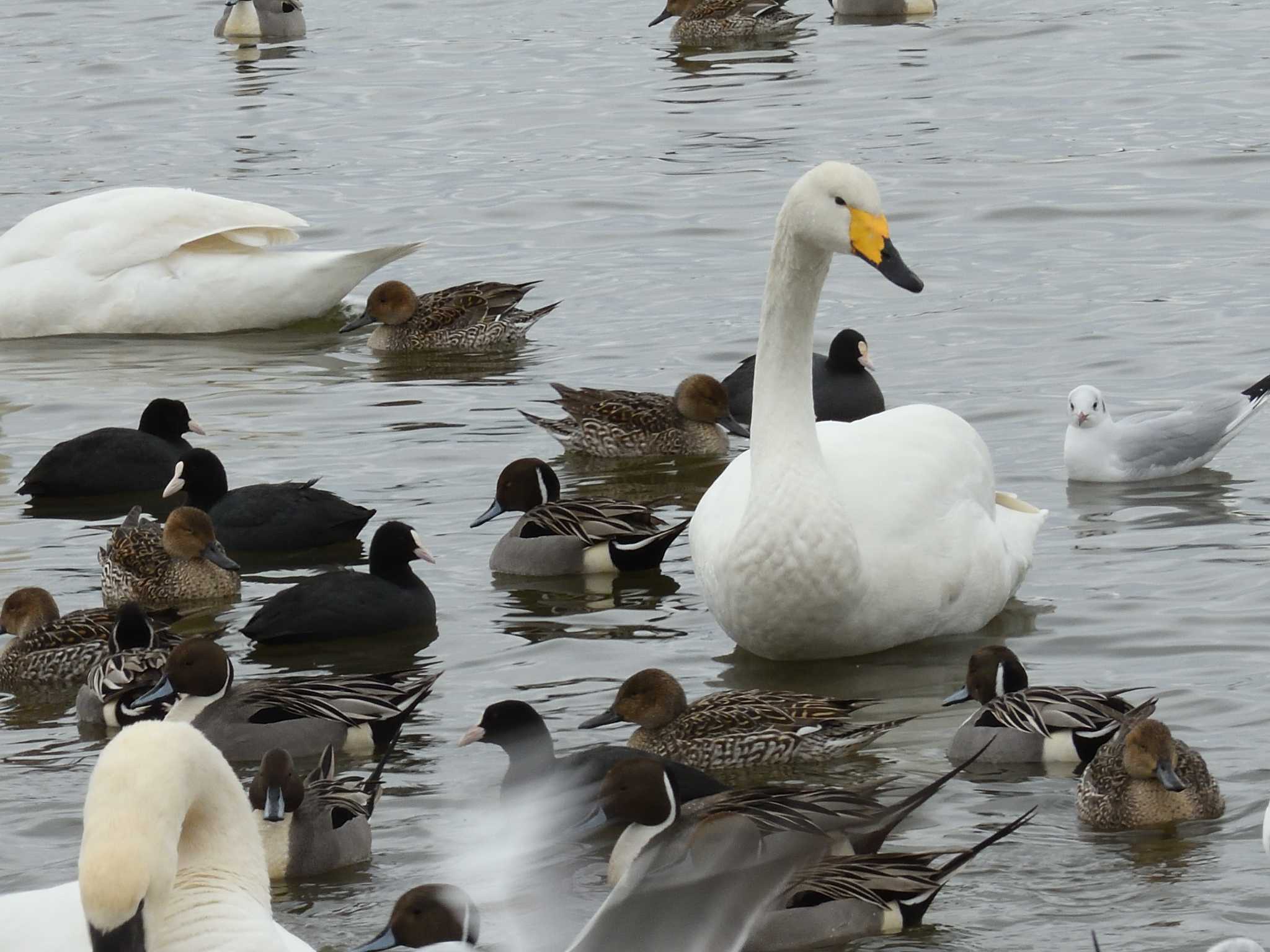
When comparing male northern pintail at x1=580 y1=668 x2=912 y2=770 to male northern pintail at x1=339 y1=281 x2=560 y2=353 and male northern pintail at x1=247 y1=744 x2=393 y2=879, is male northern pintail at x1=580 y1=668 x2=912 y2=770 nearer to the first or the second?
male northern pintail at x1=247 y1=744 x2=393 y2=879

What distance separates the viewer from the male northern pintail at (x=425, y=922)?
20.5 ft

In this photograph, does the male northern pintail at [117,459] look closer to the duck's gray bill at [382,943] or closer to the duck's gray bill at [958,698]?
the duck's gray bill at [958,698]

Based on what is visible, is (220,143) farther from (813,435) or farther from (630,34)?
(813,435)

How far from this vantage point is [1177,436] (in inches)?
431

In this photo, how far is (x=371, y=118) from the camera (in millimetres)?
21531

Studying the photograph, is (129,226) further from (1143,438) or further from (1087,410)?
(1143,438)

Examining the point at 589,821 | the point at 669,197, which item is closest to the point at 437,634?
the point at 589,821

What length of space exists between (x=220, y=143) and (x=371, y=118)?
1582 mm

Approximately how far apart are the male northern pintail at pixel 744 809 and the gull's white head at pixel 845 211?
2338 mm

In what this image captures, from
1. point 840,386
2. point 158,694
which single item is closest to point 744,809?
point 158,694

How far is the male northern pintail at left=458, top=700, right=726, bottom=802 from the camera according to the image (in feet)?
23.7

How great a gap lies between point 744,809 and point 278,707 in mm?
2088

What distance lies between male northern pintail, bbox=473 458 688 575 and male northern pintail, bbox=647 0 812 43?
15.6 m

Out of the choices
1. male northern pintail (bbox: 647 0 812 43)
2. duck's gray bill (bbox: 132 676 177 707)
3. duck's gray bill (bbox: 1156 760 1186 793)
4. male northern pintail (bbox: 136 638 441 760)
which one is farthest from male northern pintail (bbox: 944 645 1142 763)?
male northern pintail (bbox: 647 0 812 43)
